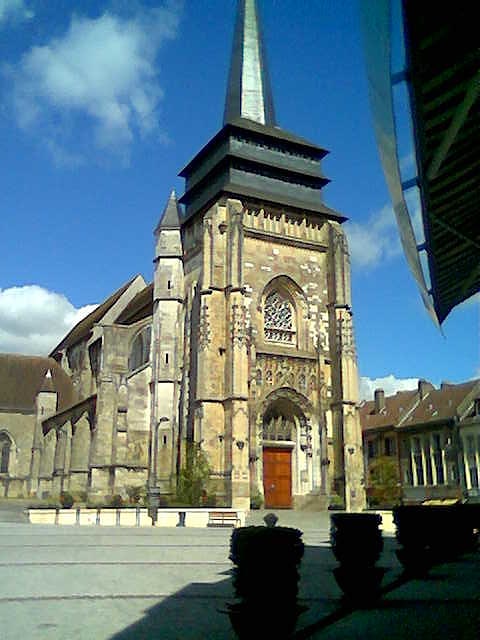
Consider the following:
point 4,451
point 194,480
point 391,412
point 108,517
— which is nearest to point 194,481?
point 194,480

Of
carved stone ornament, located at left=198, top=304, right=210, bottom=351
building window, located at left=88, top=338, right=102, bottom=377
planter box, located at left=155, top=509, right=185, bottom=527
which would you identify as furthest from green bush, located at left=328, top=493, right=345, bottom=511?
building window, located at left=88, top=338, right=102, bottom=377

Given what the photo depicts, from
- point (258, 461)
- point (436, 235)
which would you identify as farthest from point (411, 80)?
point (258, 461)

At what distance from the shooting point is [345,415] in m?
30.2

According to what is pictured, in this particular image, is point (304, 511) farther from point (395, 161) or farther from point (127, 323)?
point (395, 161)

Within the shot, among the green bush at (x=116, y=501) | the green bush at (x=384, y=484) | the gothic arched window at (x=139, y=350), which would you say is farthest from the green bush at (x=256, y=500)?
the green bush at (x=384, y=484)

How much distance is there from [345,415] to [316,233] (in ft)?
32.6

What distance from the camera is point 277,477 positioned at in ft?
98.0

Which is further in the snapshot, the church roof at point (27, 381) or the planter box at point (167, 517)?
the church roof at point (27, 381)

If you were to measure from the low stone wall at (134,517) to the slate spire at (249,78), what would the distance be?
23215mm

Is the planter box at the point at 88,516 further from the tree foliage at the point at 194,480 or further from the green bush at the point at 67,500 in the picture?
the green bush at the point at 67,500

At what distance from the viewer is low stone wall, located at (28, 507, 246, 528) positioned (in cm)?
2402

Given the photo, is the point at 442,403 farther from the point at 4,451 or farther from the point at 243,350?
the point at 4,451

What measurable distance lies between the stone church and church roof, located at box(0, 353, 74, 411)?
11891 mm

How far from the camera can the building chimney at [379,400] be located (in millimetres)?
56750
